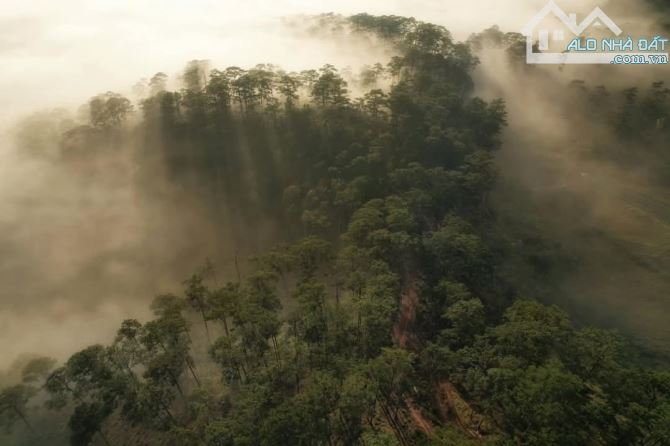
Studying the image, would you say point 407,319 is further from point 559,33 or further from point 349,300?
point 559,33

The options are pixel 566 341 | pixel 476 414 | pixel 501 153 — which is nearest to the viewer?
pixel 566 341

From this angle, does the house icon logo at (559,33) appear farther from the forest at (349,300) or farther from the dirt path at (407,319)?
the dirt path at (407,319)

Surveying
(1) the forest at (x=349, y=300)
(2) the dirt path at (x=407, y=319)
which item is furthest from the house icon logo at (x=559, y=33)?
(2) the dirt path at (x=407, y=319)

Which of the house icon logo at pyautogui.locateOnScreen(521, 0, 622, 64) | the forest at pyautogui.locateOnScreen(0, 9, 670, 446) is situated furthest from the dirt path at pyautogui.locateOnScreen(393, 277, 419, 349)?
the house icon logo at pyautogui.locateOnScreen(521, 0, 622, 64)

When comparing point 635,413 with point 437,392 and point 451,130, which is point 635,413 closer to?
point 437,392

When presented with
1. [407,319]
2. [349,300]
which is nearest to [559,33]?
[407,319]

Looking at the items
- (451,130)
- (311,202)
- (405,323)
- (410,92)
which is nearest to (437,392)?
(405,323)
